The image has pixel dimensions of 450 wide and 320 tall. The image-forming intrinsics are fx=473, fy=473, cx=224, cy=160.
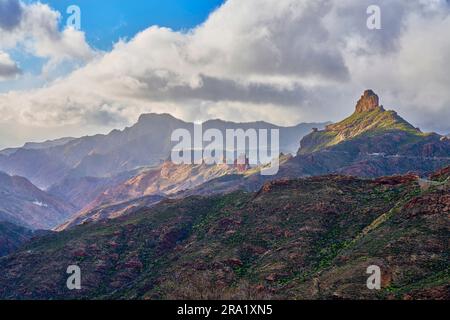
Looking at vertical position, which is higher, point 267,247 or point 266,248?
point 267,247

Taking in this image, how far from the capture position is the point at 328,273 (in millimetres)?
65438

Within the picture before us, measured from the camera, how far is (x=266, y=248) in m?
88.9

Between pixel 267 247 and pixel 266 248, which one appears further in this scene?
pixel 267 247

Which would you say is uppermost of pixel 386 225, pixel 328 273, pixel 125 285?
pixel 386 225

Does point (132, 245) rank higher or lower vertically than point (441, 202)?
lower

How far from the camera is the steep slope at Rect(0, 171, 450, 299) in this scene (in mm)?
62625

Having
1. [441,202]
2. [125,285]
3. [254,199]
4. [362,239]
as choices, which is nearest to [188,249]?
[125,285]

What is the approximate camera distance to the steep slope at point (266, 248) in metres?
62.6

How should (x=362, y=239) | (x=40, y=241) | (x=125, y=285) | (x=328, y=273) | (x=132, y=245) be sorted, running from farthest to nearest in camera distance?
(x=40, y=241)
(x=132, y=245)
(x=125, y=285)
(x=362, y=239)
(x=328, y=273)
